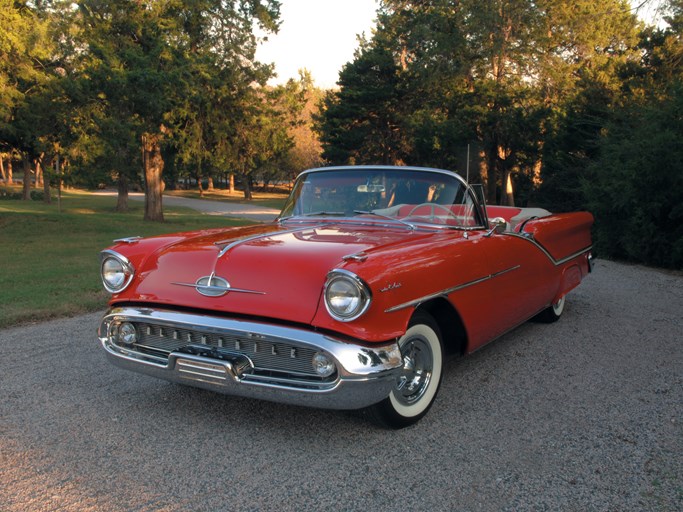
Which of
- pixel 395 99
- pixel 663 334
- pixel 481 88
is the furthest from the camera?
pixel 395 99

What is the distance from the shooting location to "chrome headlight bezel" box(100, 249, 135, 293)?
3.72m

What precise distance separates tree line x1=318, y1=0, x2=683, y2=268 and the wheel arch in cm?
829

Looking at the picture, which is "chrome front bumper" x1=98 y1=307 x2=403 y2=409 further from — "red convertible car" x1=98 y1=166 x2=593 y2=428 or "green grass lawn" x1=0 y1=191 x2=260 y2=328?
"green grass lawn" x1=0 y1=191 x2=260 y2=328

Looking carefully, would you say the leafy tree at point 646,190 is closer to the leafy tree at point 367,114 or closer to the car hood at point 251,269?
the car hood at point 251,269

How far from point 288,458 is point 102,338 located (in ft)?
4.88

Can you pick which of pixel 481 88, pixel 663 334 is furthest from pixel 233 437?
pixel 481 88

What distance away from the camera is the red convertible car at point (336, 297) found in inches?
118

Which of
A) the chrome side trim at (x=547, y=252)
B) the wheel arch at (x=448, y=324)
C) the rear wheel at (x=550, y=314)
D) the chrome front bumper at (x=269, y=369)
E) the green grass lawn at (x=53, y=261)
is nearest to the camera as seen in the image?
the chrome front bumper at (x=269, y=369)

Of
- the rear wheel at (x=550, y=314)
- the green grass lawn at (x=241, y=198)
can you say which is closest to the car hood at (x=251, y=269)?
the rear wheel at (x=550, y=314)

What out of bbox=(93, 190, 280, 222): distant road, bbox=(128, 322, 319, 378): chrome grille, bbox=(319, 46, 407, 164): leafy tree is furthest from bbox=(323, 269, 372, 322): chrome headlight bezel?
bbox=(319, 46, 407, 164): leafy tree

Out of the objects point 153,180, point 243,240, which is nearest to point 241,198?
point 153,180

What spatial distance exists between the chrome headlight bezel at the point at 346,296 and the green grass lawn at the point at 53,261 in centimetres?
458

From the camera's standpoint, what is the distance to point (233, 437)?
329cm

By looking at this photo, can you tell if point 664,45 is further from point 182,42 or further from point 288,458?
point 288,458
